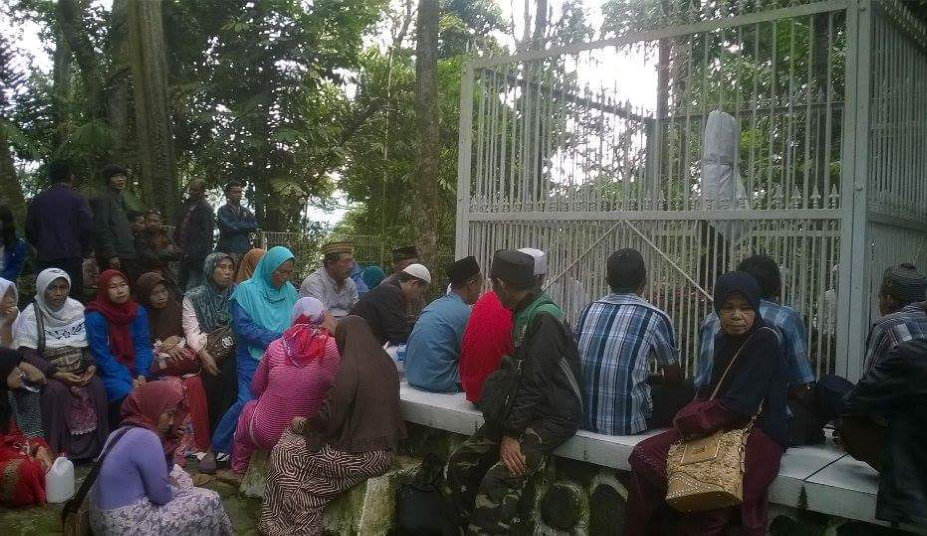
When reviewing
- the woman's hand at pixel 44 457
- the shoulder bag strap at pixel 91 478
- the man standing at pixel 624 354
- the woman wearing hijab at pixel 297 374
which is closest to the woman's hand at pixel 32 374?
the woman's hand at pixel 44 457

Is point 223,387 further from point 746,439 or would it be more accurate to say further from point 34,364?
point 746,439

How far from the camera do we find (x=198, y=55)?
15.8 metres

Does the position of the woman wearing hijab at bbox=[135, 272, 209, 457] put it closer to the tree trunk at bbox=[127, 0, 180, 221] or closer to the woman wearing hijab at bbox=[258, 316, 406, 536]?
the woman wearing hijab at bbox=[258, 316, 406, 536]

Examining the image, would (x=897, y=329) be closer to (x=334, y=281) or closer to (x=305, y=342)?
(x=305, y=342)

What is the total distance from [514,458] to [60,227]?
18.1 ft

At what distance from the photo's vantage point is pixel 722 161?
505 cm

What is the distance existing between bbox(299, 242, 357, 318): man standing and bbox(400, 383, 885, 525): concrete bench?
8.21ft

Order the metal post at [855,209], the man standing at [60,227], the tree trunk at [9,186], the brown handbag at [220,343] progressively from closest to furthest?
the metal post at [855,209] < the brown handbag at [220,343] < the man standing at [60,227] < the tree trunk at [9,186]

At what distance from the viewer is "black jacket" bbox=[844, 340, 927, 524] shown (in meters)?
2.86

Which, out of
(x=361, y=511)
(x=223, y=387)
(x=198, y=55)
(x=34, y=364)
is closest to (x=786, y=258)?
(x=361, y=511)

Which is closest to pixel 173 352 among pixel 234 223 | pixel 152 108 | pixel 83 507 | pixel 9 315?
pixel 9 315

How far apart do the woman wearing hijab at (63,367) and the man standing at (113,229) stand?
2153mm

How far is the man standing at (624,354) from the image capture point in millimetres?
4078

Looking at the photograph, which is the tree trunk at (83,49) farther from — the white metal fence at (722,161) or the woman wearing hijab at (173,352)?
the white metal fence at (722,161)
